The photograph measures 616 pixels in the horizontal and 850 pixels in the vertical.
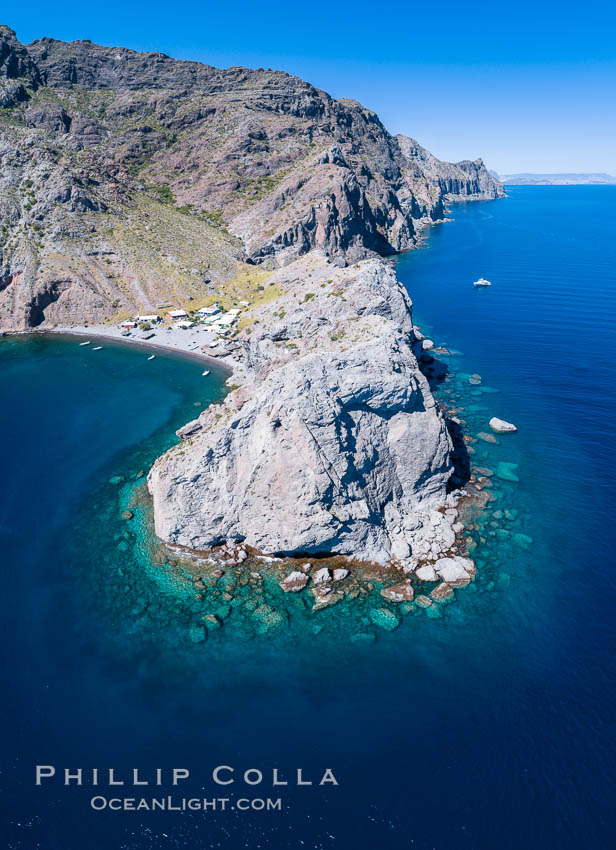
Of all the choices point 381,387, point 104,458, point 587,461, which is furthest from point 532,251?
point 104,458

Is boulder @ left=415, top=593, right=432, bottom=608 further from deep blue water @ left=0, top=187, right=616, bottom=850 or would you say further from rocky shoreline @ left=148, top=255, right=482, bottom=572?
rocky shoreline @ left=148, top=255, right=482, bottom=572

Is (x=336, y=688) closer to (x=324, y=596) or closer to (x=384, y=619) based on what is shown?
(x=384, y=619)

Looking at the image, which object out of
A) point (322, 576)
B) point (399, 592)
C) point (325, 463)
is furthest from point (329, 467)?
point (399, 592)

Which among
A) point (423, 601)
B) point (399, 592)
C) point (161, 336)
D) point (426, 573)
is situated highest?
point (161, 336)

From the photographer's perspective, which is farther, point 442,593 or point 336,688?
point 442,593

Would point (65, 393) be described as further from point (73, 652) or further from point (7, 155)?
point (7, 155)

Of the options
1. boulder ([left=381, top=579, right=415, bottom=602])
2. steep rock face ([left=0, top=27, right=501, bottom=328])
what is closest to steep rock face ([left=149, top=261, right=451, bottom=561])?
boulder ([left=381, top=579, right=415, bottom=602])
